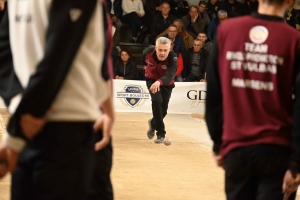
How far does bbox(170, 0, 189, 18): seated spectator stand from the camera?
15.5 meters

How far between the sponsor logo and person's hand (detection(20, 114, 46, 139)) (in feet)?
3.56

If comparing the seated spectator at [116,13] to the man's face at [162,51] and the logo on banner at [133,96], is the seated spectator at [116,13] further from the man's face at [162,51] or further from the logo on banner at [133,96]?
the man's face at [162,51]

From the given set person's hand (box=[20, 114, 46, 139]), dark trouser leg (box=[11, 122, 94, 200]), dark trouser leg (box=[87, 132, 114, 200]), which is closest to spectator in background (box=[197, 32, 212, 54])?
dark trouser leg (box=[87, 132, 114, 200])

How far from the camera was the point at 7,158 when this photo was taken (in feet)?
5.80

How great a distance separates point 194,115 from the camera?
11695 millimetres

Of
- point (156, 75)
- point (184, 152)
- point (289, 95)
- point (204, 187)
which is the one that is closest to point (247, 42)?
point (289, 95)

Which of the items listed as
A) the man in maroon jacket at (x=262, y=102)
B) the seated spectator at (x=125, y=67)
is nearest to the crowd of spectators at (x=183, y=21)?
the seated spectator at (x=125, y=67)

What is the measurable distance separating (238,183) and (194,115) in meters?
9.17

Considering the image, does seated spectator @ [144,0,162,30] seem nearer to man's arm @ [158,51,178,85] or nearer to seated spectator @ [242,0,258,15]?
seated spectator @ [242,0,258,15]

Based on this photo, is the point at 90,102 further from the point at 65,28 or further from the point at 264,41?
the point at 264,41

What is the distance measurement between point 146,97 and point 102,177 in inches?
359

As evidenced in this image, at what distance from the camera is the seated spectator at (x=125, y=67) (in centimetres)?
1310

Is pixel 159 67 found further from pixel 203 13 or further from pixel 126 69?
pixel 203 13

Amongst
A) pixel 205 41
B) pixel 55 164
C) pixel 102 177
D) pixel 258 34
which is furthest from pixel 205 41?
pixel 55 164
